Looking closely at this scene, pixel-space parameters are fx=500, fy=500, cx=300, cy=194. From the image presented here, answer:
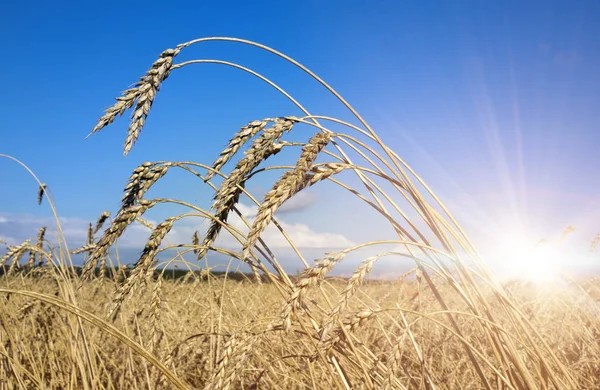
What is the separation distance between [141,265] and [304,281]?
72 cm

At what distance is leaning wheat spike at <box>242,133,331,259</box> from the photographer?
151 centimetres

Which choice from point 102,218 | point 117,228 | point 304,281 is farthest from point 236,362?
point 102,218

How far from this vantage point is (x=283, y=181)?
1.60m

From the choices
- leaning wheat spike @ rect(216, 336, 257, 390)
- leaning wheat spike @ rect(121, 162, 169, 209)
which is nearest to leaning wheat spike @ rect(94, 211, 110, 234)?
leaning wheat spike @ rect(121, 162, 169, 209)

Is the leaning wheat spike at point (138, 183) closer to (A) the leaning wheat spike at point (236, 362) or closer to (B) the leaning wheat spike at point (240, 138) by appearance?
(B) the leaning wheat spike at point (240, 138)

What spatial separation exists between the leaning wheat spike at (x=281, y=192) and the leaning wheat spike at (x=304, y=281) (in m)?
0.18

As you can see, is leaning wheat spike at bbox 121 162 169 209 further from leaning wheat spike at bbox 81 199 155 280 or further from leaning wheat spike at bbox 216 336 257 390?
leaning wheat spike at bbox 216 336 257 390

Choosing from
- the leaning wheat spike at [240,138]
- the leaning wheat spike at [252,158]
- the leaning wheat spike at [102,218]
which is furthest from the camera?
the leaning wheat spike at [102,218]

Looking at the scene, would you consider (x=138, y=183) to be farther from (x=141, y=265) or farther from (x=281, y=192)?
(x=281, y=192)

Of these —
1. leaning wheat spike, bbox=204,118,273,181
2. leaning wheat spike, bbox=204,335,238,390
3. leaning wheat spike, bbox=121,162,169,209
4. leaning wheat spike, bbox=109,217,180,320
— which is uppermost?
leaning wheat spike, bbox=204,118,273,181

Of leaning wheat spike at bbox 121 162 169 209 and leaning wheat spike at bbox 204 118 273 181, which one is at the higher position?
leaning wheat spike at bbox 204 118 273 181

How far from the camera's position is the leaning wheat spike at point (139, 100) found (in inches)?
71.7

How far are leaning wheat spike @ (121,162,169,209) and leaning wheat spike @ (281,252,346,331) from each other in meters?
0.87

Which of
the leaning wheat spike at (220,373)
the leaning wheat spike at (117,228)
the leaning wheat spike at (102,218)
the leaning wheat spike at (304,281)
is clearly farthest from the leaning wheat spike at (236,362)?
the leaning wheat spike at (102,218)
